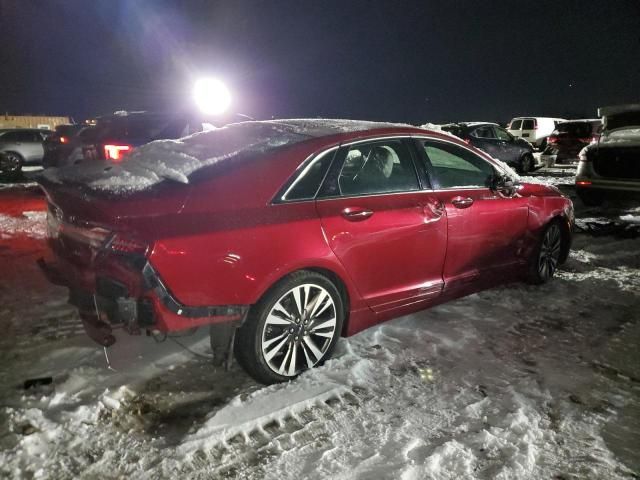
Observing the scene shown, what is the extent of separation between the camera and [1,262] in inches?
212

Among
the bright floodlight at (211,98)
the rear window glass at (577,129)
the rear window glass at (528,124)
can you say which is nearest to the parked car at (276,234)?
the bright floodlight at (211,98)

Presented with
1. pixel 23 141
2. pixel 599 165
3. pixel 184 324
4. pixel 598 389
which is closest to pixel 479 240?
pixel 598 389

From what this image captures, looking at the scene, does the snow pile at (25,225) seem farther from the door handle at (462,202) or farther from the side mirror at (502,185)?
the side mirror at (502,185)

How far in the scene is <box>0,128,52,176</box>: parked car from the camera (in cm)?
1462

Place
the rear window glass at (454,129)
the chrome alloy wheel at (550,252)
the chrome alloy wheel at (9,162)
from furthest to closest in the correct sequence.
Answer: the rear window glass at (454,129) < the chrome alloy wheel at (9,162) < the chrome alloy wheel at (550,252)

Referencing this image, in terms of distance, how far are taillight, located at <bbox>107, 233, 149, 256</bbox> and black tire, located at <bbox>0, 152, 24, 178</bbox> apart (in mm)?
14348

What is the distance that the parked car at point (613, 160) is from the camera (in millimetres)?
7840

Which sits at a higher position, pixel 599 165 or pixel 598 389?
pixel 599 165

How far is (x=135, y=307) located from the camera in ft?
8.47

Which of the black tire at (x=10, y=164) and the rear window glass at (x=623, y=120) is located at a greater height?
the rear window glass at (x=623, y=120)

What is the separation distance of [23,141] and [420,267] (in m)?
15.6

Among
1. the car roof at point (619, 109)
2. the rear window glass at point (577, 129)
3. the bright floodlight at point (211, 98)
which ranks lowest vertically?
the rear window glass at point (577, 129)

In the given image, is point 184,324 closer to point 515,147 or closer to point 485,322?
point 485,322

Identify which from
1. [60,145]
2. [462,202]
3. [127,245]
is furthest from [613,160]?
[60,145]
